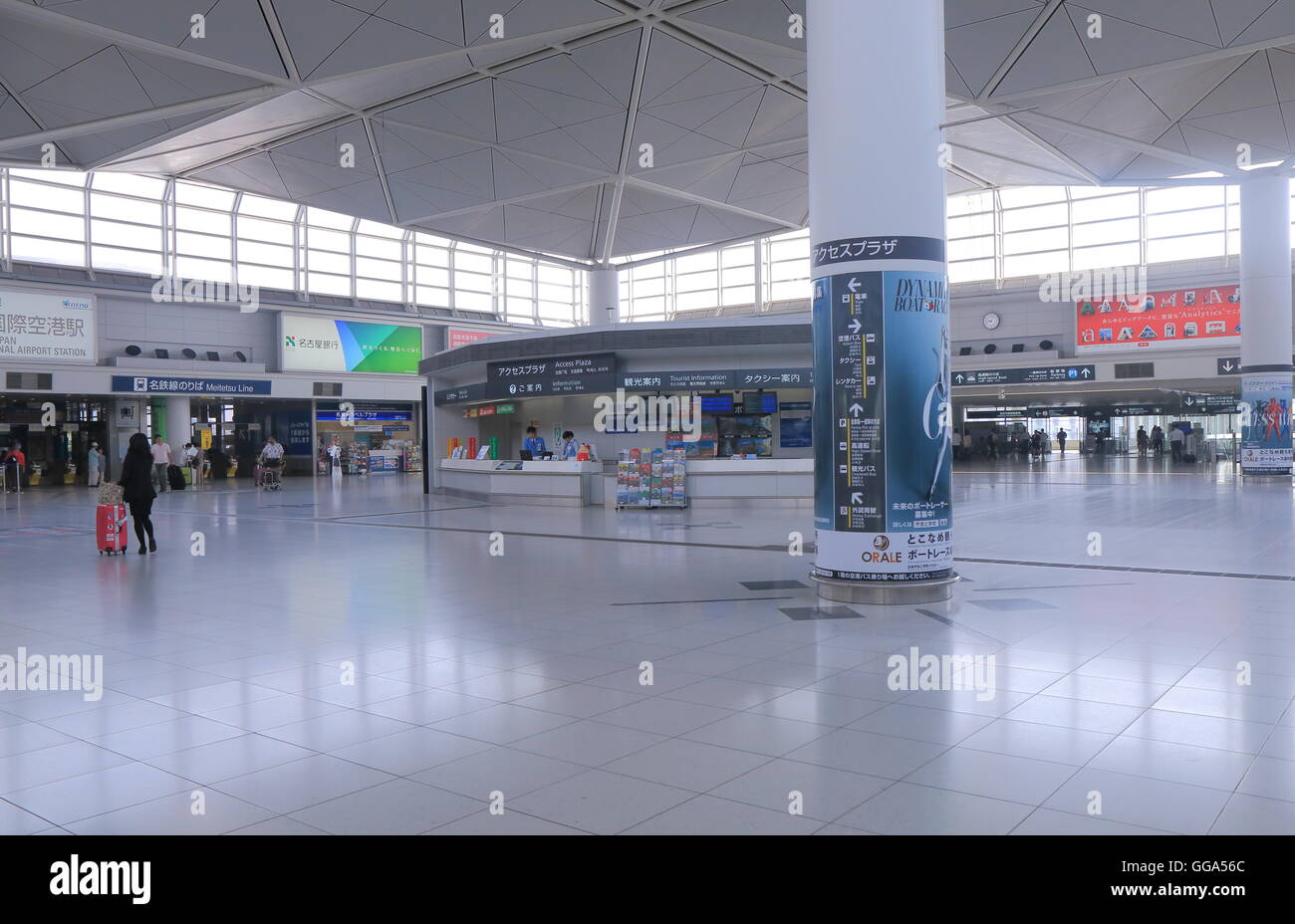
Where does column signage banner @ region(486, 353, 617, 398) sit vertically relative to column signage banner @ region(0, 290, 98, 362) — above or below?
below

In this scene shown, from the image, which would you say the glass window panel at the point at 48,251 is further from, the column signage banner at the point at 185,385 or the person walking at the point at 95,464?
the person walking at the point at 95,464

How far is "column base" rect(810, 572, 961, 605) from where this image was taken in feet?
27.8

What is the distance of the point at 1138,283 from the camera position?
3497 cm

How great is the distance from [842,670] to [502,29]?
15.8 meters

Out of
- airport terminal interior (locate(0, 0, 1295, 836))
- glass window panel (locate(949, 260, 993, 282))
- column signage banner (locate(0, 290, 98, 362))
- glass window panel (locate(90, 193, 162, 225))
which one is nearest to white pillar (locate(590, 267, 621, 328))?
airport terminal interior (locate(0, 0, 1295, 836))

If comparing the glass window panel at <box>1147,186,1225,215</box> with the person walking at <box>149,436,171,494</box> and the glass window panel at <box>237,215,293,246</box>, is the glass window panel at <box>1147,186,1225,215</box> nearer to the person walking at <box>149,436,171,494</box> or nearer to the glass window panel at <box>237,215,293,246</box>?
the glass window panel at <box>237,215,293,246</box>

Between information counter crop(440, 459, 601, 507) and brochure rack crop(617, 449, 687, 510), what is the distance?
1.52 m

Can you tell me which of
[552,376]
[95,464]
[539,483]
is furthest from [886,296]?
[95,464]

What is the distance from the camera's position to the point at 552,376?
76.3ft

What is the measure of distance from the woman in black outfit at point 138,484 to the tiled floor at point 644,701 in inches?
50.8

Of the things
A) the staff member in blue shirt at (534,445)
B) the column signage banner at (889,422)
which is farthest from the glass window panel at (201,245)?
the column signage banner at (889,422)
